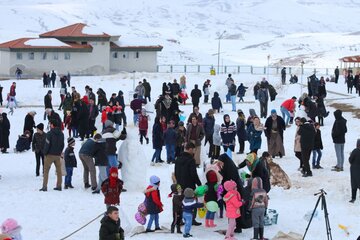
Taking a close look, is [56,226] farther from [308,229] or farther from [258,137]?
[258,137]

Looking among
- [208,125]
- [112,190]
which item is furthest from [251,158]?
[208,125]

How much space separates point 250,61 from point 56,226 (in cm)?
8844

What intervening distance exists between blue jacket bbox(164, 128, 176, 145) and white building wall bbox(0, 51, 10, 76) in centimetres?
3665

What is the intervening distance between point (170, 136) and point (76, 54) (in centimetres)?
3660

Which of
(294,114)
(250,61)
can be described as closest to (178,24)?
(250,61)

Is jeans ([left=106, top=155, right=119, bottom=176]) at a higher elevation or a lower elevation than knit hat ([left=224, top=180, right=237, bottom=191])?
lower

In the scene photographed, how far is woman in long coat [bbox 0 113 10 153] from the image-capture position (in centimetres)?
2194

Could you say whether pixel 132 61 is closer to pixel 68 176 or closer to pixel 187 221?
pixel 68 176

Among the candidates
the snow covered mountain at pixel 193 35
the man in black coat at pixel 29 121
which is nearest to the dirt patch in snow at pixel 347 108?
the man in black coat at pixel 29 121

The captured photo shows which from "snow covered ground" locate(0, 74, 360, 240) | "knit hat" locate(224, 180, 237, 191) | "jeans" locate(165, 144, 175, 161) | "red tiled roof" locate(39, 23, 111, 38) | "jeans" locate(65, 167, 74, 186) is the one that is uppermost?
"red tiled roof" locate(39, 23, 111, 38)

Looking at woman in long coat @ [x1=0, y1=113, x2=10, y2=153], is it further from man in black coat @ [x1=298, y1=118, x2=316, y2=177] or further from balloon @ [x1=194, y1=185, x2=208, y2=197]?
balloon @ [x1=194, y1=185, x2=208, y2=197]

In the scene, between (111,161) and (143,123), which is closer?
(111,161)

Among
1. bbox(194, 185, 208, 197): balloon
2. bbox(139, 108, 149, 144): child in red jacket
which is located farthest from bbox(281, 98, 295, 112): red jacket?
bbox(194, 185, 208, 197): balloon

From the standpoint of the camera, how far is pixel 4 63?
2165 inches
